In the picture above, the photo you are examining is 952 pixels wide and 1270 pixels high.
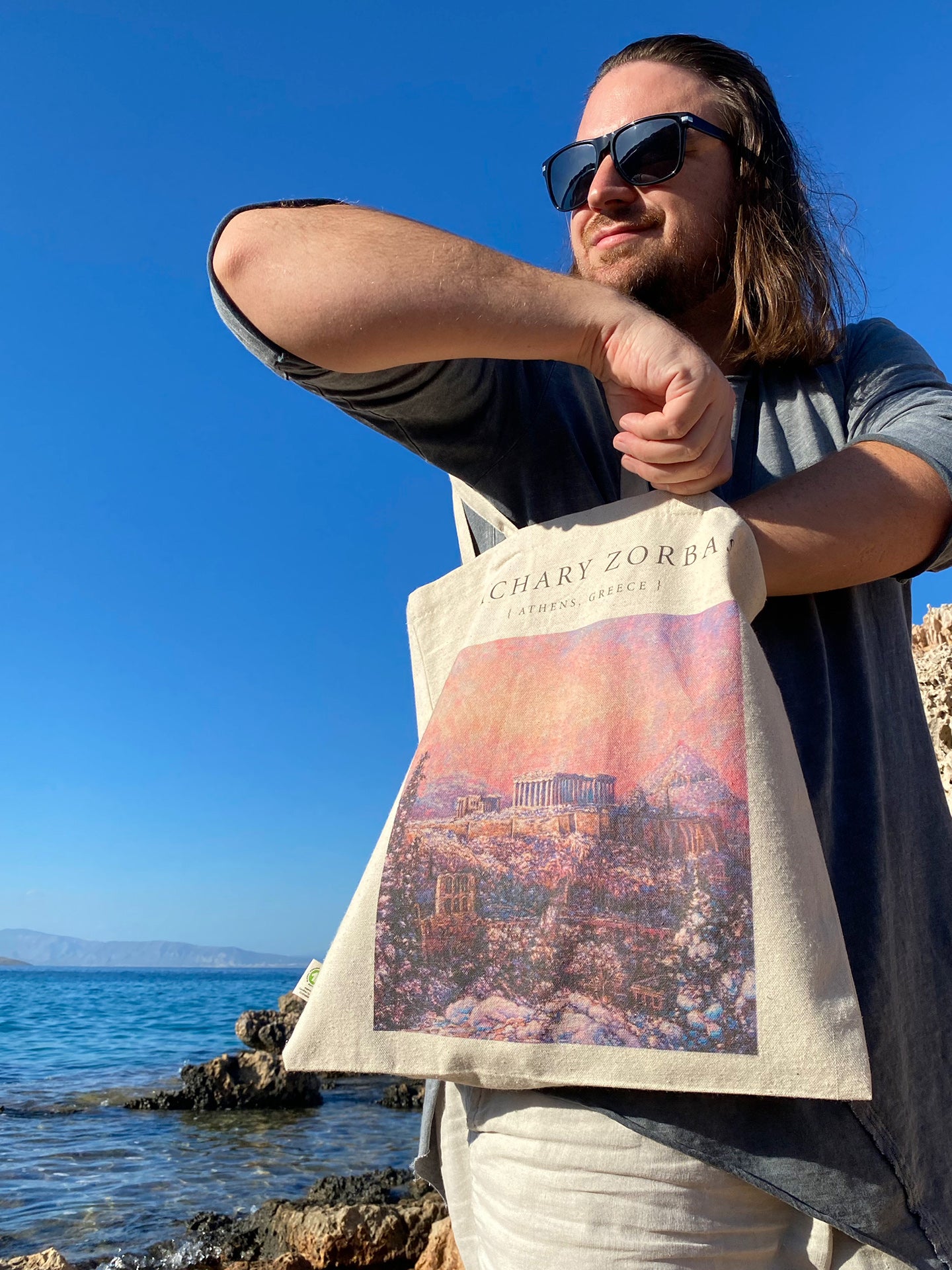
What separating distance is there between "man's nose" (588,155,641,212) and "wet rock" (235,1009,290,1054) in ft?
45.3

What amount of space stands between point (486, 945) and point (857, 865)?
1.65 ft

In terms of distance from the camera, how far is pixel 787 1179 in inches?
38.8

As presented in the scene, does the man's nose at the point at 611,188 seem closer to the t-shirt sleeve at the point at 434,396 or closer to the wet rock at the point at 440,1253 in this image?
the t-shirt sleeve at the point at 434,396

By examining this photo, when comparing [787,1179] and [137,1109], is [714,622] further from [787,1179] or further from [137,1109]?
[137,1109]

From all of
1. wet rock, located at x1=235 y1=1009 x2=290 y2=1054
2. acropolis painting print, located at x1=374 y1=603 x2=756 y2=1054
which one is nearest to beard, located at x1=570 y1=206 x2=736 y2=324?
acropolis painting print, located at x1=374 y1=603 x2=756 y2=1054

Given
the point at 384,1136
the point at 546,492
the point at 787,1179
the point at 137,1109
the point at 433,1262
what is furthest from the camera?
the point at 137,1109

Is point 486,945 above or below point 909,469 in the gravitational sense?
below

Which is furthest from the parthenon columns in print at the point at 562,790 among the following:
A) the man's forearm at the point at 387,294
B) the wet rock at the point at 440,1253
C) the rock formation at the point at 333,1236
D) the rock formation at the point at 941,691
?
the rock formation at the point at 941,691

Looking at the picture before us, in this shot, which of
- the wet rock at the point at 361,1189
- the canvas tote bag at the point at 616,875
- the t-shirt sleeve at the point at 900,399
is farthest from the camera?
the wet rock at the point at 361,1189

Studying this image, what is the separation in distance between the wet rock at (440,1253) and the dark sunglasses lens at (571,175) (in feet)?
15.4

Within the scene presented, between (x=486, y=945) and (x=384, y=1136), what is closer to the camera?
(x=486, y=945)

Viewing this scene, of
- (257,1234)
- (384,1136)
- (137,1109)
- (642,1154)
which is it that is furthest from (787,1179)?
(137,1109)

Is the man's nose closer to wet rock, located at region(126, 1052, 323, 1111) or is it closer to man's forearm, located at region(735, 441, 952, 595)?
man's forearm, located at region(735, 441, 952, 595)

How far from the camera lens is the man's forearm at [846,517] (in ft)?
3.84
